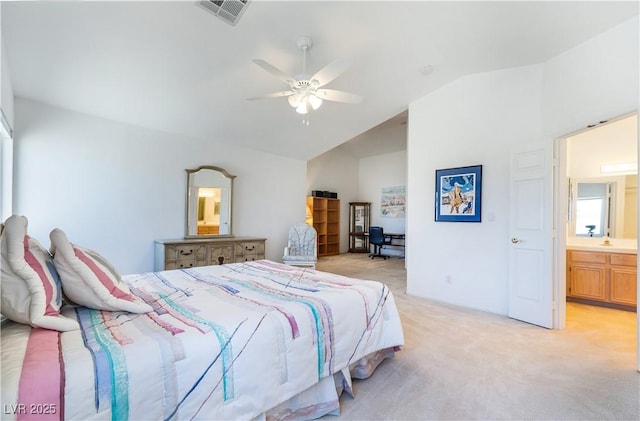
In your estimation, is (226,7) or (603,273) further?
(603,273)

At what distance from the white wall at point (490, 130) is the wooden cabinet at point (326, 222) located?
12.8 feet

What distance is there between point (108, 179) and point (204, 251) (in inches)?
60.2

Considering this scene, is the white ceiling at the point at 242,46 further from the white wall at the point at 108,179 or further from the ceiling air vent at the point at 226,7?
the white wall at the point at 108,179

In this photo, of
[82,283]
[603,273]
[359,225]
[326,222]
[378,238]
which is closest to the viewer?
[82,283]

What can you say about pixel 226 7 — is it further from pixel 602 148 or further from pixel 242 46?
pixel 602 148

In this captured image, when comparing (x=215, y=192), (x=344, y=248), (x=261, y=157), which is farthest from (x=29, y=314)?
(x=344, y=248)

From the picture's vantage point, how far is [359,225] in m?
9.04

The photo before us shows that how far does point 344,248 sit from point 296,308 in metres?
7.47

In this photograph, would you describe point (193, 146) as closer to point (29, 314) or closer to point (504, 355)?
point (29, 314)

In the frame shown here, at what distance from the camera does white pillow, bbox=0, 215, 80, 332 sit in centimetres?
115

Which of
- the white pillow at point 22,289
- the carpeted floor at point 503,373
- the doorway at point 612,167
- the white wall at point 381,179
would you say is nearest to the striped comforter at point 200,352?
the white pillow at point 22,289

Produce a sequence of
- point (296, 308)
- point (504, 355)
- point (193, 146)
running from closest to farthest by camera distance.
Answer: point (296, 308), point (504, 355), point (193, 146)

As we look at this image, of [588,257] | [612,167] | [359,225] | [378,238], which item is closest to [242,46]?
[588,257]

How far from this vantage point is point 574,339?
2.75m
